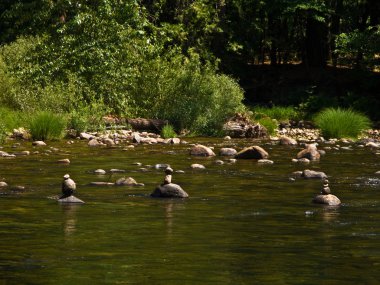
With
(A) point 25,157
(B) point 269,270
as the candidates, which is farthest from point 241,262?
(A) point 25,157

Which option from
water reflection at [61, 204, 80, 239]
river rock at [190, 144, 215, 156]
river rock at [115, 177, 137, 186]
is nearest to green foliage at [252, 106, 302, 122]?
river rock at [190, 144, 215, 156]

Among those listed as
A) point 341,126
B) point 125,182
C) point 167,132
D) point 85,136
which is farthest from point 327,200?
point 341,126

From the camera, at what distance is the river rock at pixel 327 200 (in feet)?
34.9

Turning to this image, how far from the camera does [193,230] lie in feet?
27.7

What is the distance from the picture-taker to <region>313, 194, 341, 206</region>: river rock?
10625mm

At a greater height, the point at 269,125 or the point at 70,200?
the point at 269,125

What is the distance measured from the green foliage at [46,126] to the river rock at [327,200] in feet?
40.5

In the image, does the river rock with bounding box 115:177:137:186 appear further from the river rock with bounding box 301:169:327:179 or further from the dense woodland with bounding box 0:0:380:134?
the dense woodland with bounding box 0:0:380:134

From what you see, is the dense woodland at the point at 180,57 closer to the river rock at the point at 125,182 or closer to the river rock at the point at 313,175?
the river rock at the point at 313,175

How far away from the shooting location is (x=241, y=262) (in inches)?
265

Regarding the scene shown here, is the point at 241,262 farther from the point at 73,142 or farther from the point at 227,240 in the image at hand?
the point at 73,142

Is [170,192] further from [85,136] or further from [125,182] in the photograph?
[85,136]

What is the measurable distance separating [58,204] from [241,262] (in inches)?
156

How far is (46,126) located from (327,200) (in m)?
12.5
